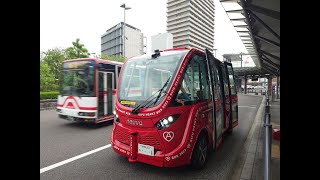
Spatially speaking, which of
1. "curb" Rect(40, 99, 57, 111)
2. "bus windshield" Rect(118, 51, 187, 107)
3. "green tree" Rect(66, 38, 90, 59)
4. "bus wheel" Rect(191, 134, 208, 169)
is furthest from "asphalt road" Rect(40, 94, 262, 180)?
"green tree" Rect(66, 38, 90, 59)

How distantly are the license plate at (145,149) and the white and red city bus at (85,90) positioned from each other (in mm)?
4365

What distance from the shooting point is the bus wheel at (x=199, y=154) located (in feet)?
12.8

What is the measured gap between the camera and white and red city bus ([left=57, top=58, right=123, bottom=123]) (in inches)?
297

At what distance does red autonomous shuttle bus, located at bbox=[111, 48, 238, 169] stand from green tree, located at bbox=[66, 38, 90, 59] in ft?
76.8

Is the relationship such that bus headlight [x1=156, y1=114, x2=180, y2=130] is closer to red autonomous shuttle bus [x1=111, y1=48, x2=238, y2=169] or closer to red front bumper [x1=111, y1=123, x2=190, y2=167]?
red autonomous shuttle bus [x1=111, y1=48, x2=238, y2=169]

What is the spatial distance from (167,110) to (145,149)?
0.81m
